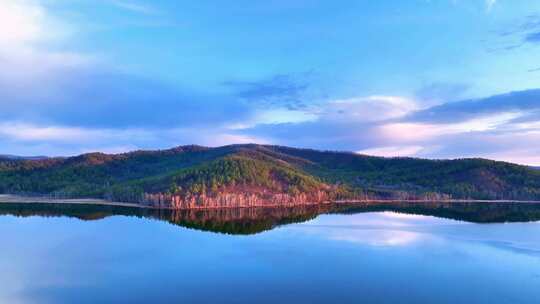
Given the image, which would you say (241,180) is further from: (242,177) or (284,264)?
(284,264)

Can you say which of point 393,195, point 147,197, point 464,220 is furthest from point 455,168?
point 147,197

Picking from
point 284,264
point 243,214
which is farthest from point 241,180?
point 284,264

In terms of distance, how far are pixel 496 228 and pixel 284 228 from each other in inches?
1453

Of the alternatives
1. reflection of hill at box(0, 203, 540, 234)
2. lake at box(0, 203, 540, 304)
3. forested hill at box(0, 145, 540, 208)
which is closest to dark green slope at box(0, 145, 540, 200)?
forested hill at box(0, 145, 540, 208)

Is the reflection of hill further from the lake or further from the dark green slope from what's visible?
the dark green slope

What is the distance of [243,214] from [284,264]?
5015 cm

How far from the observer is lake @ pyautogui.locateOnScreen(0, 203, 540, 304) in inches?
1547

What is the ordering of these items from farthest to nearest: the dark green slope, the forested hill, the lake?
the dark green slope
the forested hill
the lake

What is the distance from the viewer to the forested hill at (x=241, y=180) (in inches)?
4936

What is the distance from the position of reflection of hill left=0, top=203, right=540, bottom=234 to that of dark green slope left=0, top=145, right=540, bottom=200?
17.3 m

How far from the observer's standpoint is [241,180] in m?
130

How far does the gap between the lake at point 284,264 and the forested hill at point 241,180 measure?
117 feet

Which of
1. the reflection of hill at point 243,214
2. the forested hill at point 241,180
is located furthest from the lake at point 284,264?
the forested hill at point 241,180

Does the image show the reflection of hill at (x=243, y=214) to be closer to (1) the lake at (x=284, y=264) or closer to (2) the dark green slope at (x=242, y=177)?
(1) the lake at (x=284, y=264)
